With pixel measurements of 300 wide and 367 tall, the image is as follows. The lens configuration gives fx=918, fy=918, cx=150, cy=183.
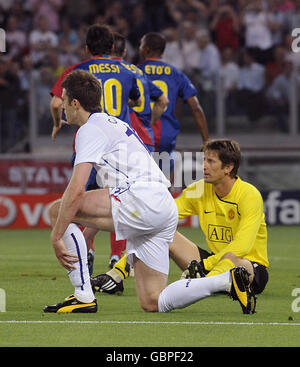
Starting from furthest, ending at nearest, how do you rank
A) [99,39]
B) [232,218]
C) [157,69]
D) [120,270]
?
[157,69]
[99,39]
[120,270]
[232,218]

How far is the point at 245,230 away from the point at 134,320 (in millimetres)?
1191

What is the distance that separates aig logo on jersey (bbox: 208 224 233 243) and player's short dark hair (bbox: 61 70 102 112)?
1580mm

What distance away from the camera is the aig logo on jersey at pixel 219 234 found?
23.1 ft

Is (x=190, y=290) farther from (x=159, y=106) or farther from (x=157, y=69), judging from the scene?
(x=157, y=69)

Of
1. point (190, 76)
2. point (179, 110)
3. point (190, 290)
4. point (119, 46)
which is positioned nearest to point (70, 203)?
point (190, 290)

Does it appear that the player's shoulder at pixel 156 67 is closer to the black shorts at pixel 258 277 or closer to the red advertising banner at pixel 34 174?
the red advertising banner at pixel 34 174

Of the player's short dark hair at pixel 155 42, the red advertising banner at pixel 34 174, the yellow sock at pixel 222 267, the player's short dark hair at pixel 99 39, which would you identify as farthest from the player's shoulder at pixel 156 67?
the yellow sock at pixel 222 267

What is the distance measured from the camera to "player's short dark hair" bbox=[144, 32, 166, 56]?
10.3m

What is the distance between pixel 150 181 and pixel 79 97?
73 centimetres

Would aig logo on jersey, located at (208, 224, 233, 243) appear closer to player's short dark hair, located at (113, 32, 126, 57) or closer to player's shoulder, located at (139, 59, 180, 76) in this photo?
player's short dark hair, located at (113, 32, 126, 57)

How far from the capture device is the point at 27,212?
14.2m

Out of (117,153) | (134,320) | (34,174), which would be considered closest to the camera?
(134,320)
